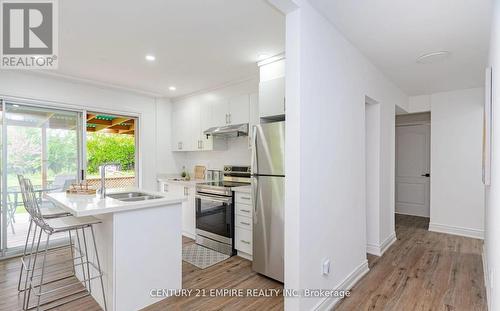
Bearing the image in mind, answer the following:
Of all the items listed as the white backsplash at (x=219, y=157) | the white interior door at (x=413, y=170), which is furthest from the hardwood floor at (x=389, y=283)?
the white interior door at (x=413, y=170)

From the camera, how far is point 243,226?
10.5ft

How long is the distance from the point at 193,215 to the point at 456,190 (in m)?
4.42

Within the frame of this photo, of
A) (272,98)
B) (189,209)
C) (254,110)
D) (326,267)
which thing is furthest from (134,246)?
(254,110)

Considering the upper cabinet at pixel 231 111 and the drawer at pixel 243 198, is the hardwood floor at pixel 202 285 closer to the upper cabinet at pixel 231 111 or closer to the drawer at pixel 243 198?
the drawer at pixel 243 198

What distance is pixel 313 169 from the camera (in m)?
1.94

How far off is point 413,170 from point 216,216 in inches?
182

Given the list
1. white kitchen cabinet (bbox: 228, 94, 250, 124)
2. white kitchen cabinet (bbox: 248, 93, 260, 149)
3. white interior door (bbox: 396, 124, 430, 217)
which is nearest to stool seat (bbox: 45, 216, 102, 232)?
white kitchen cabinet (bbox: 248, 93, 260, 149)

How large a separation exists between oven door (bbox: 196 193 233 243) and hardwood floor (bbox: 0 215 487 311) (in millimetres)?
407

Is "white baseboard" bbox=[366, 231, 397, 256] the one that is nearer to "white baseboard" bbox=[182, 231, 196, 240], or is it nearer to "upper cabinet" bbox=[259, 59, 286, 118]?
"upper cabinet" bbox=[259, 59, 286, 118]

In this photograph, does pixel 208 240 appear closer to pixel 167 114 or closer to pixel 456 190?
pixel 167 114

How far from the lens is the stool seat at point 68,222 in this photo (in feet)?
6.70

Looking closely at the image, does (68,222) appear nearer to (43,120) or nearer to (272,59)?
(43,120)

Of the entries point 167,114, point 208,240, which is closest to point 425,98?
point 208,240

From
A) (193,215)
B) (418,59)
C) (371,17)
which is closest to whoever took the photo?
(371,17)
